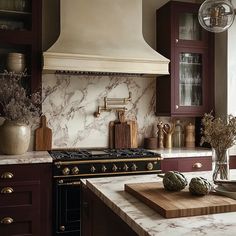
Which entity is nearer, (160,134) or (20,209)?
(20,209)

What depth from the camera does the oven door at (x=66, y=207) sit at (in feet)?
9.84

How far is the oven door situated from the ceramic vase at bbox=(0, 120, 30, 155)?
50 centimetres

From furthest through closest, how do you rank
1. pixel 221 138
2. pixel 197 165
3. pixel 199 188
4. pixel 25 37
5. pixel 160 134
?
pixel 160 134, pixel 197 165, pixel 25 37, pixel 221 138, pixel 199 188

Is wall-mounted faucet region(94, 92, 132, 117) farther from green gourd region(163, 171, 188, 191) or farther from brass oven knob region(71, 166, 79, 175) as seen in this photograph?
green gourd region(163, 171, 188, 191)

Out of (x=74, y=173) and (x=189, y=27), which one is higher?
(x=189, y=27)

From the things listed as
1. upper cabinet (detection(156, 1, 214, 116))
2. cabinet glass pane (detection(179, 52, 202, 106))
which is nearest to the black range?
upper cabinet (detection(156, 1, 214, 116))

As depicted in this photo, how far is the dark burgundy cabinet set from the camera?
2.87 metres

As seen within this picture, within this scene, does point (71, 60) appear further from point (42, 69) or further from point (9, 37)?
point (9, 37)

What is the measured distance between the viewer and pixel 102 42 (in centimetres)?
333

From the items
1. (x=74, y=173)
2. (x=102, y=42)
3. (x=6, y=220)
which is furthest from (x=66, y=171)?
(x=102, y=42)

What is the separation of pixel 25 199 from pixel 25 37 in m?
1.52

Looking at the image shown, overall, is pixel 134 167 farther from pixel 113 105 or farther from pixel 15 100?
pixel 15 100

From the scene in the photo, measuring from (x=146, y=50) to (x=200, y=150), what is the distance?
122 centimetres

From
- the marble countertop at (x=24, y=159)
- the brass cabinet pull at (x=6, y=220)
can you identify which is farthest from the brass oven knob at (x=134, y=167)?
the brass cabinet pull at (x=6, y=220)
